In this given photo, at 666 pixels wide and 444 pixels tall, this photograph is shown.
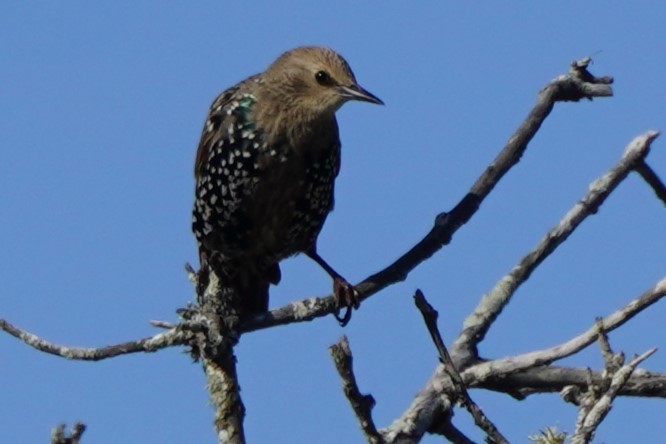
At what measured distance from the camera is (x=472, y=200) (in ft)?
18.9

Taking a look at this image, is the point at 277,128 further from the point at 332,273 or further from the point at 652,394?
the point at 652,394

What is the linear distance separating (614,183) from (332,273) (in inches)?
75.0

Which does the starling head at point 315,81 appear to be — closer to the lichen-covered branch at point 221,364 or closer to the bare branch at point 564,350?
the lichen-covered branch at point 221,364

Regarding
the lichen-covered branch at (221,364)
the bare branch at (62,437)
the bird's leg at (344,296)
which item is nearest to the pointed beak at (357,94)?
the bird's leg at (344,296)

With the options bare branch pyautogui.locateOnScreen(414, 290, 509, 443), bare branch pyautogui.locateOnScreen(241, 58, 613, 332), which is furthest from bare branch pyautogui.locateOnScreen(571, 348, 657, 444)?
bare branch pyautogui.locateOnScreen(241, 58, 613, 332)

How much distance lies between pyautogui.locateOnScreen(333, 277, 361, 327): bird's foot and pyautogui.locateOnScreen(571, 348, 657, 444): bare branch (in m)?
2.95

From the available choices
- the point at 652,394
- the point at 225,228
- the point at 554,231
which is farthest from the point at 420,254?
the point at 225,228

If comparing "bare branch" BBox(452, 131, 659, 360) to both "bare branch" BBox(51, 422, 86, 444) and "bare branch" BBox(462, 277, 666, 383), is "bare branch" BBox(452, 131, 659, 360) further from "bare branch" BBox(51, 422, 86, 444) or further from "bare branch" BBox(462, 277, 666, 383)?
"bare branch" BBox(51, 422, 86, 444)

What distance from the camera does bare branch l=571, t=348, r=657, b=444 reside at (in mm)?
3379

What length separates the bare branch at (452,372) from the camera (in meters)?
3.56

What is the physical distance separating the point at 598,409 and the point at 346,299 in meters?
3.09

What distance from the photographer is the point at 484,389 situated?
4.99m

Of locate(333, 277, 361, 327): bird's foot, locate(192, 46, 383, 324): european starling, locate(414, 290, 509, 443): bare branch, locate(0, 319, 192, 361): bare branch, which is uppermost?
locate(192, 46, 383, 324): european starling

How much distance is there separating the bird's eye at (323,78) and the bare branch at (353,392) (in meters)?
3.43
